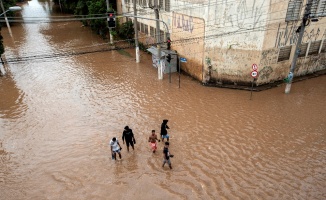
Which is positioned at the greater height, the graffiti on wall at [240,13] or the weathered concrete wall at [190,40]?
the graffiti on wall at [240,13]

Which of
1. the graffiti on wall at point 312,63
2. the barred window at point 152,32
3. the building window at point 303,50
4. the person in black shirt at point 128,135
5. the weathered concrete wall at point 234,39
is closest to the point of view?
the person in black shirt at point 128,135

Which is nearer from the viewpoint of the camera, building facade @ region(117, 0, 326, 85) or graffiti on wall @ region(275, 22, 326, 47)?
building facade @ region(117, 0, 326, 85)

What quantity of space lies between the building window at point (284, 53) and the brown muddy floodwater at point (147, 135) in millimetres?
1803

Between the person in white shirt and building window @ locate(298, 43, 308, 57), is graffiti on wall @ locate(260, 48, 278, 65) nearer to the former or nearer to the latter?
building window @ locate(298, 43, 308, 57)

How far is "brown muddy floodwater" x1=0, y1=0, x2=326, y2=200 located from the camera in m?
8.37

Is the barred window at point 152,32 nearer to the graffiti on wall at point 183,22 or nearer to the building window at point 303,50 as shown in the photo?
the graffiti on wall at point 183,22

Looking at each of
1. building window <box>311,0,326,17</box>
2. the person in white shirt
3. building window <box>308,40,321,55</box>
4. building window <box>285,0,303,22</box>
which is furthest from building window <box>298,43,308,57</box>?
the person in white shirt

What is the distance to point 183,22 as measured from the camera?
1609 centimetres

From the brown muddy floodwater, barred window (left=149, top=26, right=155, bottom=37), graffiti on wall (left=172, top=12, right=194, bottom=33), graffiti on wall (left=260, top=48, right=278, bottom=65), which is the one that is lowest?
the brown muddy floodwater

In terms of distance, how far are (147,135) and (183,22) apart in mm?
8590

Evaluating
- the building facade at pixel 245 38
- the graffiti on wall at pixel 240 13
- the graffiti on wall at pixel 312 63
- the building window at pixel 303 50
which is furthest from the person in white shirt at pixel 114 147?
the building window at pixel 303 50

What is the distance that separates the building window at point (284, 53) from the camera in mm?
14328

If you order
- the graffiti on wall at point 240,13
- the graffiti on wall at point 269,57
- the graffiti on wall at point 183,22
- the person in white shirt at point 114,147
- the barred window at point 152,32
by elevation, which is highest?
the graffiti on wall at point 240,13

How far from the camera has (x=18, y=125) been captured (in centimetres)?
1229
